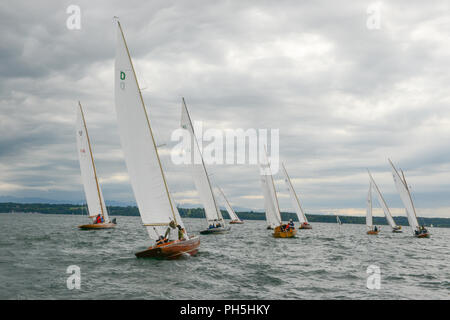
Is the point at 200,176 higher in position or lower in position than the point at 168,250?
higher

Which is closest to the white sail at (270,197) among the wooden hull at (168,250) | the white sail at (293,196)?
the white sail at (293,196)

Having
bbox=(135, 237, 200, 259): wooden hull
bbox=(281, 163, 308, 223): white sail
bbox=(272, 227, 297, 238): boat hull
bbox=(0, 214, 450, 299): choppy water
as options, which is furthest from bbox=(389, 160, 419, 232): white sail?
bbox=(135, 237, 200, 259): wooden hull

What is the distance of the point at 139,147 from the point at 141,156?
567 mm

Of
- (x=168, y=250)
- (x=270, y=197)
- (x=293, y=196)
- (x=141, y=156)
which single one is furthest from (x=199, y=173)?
(x=293, y=196)

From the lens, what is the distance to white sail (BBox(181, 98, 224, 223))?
45138mm

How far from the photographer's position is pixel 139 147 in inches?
871

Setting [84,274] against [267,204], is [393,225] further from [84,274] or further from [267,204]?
[84,274]

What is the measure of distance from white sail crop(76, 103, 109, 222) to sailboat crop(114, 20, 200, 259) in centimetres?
3228

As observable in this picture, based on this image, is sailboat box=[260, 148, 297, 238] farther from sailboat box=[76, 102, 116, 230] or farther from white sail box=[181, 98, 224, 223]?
sailboat box=[76, 102, 116, 230]

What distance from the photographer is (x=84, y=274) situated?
1745cm

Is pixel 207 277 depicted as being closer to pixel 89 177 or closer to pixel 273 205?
pixel 273 205

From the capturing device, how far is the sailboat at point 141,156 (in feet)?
71.2
